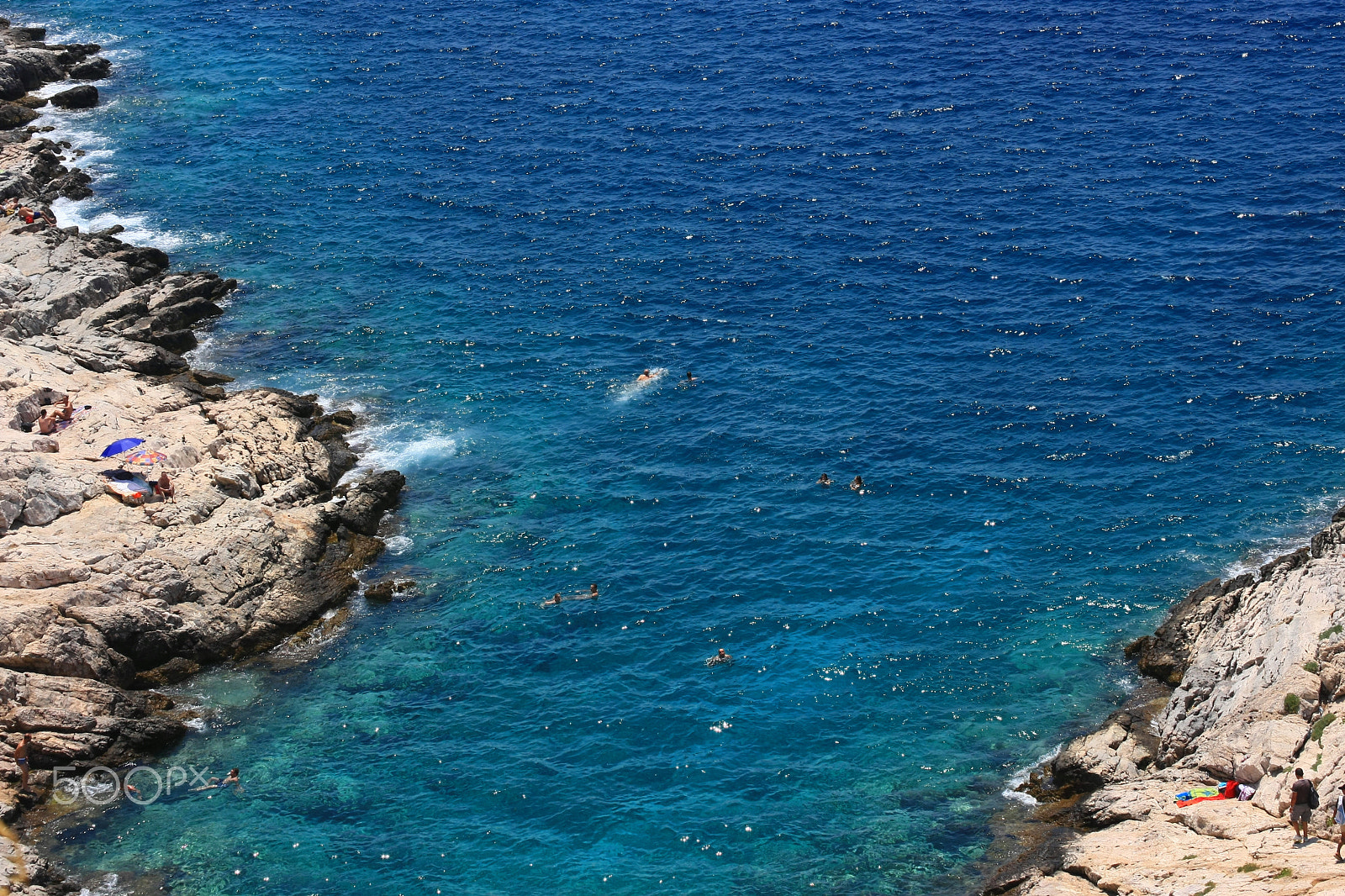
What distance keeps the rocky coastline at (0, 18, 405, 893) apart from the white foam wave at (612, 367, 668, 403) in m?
15.6

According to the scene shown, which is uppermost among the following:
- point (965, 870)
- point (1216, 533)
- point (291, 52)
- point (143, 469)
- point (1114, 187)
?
A: point (291, 52)

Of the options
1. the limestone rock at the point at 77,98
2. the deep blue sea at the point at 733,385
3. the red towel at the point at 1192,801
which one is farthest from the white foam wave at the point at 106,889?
the limestone rock at the point at 77,98

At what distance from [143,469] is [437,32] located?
80.1 m

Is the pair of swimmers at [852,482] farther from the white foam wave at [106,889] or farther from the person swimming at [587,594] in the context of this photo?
the white foam wave at [106,889]

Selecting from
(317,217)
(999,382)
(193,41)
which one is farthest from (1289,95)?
(193,41)

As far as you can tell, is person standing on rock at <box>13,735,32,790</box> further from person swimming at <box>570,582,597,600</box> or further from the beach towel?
person swimming at <box>570,582,597,600</box>

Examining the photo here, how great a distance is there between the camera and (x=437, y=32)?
132 meters

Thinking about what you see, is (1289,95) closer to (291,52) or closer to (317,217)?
(317,217)

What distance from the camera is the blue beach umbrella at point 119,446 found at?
66.5 metres

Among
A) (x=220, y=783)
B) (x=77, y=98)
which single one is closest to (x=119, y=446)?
(x=220, y=783)

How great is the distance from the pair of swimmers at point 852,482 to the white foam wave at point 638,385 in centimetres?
1476

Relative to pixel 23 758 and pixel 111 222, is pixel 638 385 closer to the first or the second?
pixel 23 758

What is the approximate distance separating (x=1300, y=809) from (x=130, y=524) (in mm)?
52886

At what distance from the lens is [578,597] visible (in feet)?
213
